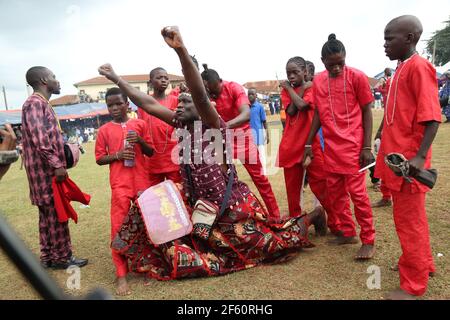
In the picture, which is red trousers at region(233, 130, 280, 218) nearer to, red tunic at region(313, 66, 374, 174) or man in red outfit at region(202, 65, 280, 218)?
man in red outfit at region(202, 65, 280, 218)

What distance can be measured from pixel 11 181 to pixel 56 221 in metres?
8.69

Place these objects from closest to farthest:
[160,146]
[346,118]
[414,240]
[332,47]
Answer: [414,240], [332,47], [346,118], [160,146]

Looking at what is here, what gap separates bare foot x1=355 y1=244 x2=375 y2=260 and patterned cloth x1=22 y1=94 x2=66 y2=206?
9.83ft

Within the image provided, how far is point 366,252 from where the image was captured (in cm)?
326

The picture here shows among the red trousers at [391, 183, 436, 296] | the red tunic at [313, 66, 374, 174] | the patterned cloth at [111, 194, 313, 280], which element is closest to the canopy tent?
the patterned cloth at [111, 194, 313, 280]

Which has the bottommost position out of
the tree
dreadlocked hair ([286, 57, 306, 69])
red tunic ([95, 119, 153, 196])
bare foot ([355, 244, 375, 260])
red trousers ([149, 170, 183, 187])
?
bare foot ([355, 244, 375, 260])

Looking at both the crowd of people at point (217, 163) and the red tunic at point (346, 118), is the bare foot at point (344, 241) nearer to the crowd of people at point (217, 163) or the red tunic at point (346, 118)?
the crowd of people at point (217, 163)

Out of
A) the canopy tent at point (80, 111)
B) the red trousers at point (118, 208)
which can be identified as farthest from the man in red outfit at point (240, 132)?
the canopy tent at point (80, 111)

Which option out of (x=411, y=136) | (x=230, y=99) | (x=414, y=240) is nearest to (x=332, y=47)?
(x=411, y=136)

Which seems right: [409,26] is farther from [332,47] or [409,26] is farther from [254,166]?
[254,166]

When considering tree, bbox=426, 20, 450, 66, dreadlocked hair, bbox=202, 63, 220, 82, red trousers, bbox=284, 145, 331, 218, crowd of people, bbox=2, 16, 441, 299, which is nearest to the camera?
crowd of people, bbox=2, 16, 441, 299

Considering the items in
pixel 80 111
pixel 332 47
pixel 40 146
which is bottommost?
pixel 40 146

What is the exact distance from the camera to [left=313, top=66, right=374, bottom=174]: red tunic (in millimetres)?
3393

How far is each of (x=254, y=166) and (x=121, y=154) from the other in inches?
64.8
